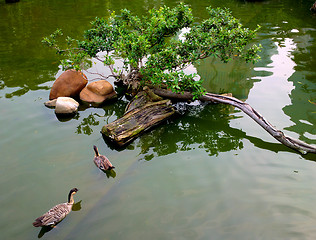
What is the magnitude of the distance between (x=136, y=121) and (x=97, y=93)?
2.40 m

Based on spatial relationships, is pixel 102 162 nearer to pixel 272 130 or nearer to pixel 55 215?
pixel 55 215

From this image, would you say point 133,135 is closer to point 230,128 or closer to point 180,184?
point 180,184

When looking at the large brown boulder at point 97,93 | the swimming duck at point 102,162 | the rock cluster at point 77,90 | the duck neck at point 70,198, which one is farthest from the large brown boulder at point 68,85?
the duck neck at point 70,198

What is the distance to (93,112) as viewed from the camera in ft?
29.5

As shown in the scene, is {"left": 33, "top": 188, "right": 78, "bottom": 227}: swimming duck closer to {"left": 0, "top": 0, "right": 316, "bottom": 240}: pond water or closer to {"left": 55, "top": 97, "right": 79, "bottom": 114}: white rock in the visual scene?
{"left": 0, "top": 0, "right": 316, "bottom": 240}: pond water

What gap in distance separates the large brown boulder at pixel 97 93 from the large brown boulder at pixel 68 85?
0.83 ft

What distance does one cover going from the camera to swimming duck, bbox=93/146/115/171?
6465 mm

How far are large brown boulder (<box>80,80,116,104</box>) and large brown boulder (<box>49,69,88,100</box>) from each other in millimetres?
252

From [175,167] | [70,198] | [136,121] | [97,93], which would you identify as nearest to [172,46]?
[136,121]

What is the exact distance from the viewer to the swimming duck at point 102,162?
6465 millimetres

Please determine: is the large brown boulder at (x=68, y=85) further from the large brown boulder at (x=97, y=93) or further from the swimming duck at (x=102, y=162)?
the swimming duck at (x=102, y=162)

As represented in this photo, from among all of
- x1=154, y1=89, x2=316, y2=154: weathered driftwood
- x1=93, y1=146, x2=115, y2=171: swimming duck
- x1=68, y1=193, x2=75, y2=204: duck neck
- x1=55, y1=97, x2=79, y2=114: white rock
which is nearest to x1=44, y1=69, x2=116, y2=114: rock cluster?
x1=55, y1=97, x2=79, y2=114: white rock

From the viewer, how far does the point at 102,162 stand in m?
6.51

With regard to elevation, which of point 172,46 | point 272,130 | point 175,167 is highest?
point 172,46
